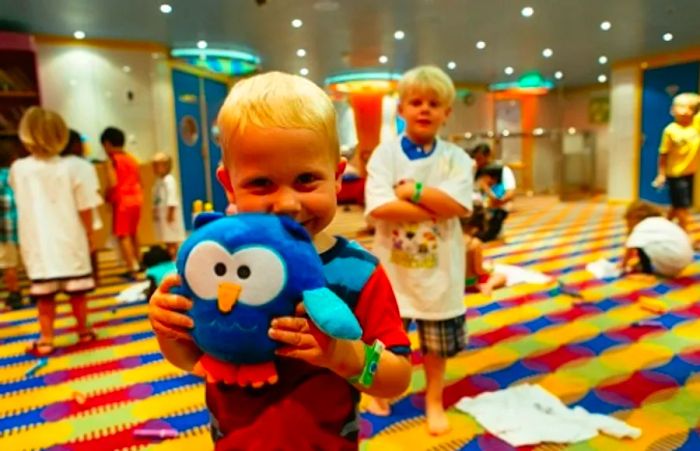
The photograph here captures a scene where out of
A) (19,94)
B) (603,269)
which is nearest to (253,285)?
(603,269)

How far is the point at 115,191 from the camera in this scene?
176 inches

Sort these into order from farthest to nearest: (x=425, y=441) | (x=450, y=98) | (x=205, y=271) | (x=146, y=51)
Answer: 1. (x=146, y=51)
2. (x=425, y=441)
3. (x=450, y=98)
4. (x=205, y=271)

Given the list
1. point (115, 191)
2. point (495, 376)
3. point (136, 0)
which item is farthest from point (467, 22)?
point (495, 376)

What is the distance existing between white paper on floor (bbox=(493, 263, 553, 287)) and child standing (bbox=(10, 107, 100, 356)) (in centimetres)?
276

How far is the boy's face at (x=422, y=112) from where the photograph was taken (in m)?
1.69

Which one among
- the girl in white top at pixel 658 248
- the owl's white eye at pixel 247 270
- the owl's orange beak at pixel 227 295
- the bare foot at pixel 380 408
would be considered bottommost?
the bare foot at pixel 380 408

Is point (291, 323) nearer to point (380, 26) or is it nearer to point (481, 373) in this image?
point (481, 373)

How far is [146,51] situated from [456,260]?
5.80m

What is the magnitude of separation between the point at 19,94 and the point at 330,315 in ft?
20.1

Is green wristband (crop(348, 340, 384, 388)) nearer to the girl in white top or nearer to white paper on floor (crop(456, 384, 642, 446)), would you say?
white paper on floor (crop(456, 384, 642, 446))

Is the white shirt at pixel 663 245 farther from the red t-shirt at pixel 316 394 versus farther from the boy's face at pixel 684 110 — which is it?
the red t-shirt at pixel 316 394

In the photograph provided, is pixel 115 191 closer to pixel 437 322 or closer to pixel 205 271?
pixel 437 322

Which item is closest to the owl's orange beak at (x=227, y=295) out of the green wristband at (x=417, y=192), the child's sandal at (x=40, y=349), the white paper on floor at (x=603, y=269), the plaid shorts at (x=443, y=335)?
the green wristband at (x=417, y=192)

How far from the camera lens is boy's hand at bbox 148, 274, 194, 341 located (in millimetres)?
686
